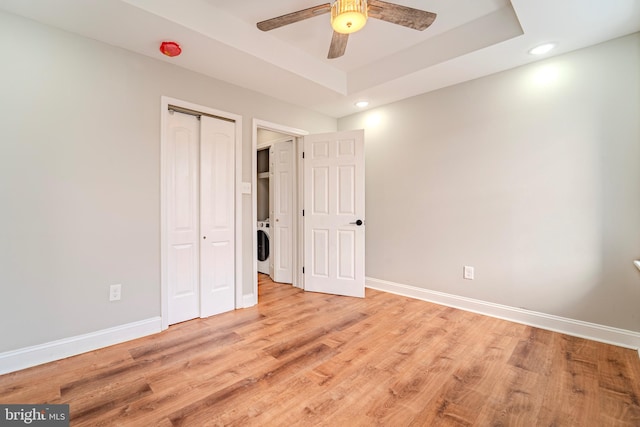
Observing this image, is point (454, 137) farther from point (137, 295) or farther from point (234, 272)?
point (137, 295)

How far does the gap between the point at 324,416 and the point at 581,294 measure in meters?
2.47

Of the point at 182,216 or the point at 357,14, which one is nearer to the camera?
the point at 357,14

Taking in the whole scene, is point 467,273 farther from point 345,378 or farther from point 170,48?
point 170,48

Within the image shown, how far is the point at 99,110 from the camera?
7.31ft

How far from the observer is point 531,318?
2.63 metres

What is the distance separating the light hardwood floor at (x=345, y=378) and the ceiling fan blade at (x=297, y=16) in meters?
2.40

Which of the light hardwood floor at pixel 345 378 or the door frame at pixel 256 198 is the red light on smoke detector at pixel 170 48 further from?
the light hardwood floor at pixel 345 378

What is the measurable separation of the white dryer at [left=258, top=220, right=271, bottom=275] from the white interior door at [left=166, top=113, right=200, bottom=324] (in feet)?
5.70

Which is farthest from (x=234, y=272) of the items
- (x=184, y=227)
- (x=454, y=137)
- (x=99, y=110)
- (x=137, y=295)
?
(x=454, y=137)

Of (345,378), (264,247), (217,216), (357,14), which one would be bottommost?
(345,378)

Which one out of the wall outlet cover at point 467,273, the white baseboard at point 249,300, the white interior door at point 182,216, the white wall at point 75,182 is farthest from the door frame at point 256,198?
the wall outlet cover at point 467,273

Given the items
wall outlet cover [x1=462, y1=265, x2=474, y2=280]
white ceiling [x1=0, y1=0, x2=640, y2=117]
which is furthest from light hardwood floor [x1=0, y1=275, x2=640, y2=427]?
white ceiling [x1=0, y1=0, x2=640, y2=117]

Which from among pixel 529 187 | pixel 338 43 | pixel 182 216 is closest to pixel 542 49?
pixel 529 187

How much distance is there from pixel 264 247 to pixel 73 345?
2.71 metres
